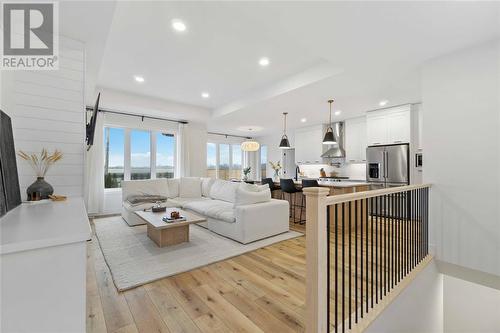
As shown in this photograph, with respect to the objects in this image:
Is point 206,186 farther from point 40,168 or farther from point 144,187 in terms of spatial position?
point 40,168

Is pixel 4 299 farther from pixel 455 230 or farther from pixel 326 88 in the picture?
pixel 326 88

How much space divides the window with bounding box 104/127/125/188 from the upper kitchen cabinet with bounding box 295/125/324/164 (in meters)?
5.34

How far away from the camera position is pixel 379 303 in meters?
2.04

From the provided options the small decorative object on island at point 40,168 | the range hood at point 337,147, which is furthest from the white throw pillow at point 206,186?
the small decorative object on island at point 40,168

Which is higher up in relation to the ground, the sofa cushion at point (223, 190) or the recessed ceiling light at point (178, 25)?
the recessed ceiling light at point (178, 25)

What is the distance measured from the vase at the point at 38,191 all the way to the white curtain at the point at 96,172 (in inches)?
150

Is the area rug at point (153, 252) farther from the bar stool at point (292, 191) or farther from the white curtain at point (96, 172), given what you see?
the white curtain at point (96, 172)

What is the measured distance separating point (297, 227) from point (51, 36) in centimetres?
455

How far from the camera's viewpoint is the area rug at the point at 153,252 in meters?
2.53

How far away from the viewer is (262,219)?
12.4 ft

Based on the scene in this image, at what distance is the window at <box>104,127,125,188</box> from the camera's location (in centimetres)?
575

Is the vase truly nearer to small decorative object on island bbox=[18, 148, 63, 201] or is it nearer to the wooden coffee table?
small decorative object on island bbox=[18, 148, 63, 201]

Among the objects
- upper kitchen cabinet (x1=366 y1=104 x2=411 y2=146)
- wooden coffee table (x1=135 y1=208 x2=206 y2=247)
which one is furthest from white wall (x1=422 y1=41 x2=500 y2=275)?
wooden coffee table (x1=135 y1=208 x2=206 y2=247)

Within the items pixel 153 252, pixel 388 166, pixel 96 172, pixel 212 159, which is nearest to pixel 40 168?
pixel 153 252
